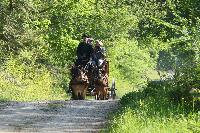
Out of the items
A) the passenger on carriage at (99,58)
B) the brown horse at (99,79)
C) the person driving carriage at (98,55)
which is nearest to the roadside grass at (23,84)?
the brown horse at (99,79)

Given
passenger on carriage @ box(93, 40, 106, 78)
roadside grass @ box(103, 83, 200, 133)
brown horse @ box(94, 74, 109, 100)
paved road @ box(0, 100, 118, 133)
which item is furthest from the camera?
brown horse @ box(94, 74, 109, 100)

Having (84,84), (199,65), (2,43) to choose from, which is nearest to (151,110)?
(199,65)

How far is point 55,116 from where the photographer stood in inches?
532

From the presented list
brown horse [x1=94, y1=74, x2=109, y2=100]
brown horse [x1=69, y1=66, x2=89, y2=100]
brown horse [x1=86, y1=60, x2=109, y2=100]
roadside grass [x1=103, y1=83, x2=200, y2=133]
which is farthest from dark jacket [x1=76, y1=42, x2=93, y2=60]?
roadside grass [x1=103, y1=83, x2=200, y2=133]

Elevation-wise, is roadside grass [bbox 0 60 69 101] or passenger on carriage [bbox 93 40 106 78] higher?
passenger on carriage [bbox 93 40 106 78]

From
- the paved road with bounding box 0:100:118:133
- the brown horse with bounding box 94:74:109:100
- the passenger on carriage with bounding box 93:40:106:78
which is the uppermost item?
the passenger on carriage with bounding box 93:40:106:78

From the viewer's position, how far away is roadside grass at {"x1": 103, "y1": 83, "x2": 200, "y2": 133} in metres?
9.52

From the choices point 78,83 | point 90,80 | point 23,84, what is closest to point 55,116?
point 78,83

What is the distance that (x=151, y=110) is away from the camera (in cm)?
1211

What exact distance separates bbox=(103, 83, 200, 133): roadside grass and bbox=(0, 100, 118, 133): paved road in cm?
80

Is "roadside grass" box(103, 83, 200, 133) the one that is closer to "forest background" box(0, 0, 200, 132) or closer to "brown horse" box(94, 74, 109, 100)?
"forest background" box(0, 0, 200, 132)

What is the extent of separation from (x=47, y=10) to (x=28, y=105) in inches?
725

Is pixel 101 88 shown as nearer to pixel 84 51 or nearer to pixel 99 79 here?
pixel 99 79

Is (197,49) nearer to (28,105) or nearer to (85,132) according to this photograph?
(85,132)
